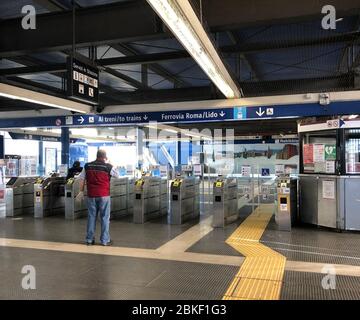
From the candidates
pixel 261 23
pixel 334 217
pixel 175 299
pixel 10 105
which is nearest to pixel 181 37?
pixel 261 23

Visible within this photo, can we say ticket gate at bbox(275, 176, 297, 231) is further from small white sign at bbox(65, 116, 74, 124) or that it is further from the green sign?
small white sign at bbox(65, 116, 74, 124)

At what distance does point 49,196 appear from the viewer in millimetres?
9609

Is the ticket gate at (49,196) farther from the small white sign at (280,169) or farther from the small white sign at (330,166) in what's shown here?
the small white sign at (330,166)

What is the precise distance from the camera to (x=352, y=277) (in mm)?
4363

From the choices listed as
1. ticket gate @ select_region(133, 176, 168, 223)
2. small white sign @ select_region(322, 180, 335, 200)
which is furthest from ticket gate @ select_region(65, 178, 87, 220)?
small white sign @ select_region(322, 180, 335, 200)

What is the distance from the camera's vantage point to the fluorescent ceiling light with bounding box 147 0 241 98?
3.31 m

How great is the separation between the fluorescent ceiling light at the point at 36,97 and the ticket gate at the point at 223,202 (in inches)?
152

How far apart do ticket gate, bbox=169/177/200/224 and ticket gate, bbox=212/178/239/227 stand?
2.72 ft

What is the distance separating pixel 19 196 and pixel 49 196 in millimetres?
995

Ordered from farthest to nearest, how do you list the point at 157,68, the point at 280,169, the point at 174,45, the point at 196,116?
the point at 157,68, the point at 196,116, the point at 280,169, the point at 174,45

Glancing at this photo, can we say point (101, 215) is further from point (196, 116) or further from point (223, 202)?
point (196, 116)

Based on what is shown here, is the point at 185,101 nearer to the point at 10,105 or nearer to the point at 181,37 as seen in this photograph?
the point at 181,37

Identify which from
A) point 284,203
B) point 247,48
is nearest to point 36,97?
point 247,48

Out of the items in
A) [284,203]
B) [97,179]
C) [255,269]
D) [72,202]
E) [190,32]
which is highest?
[190,32]
